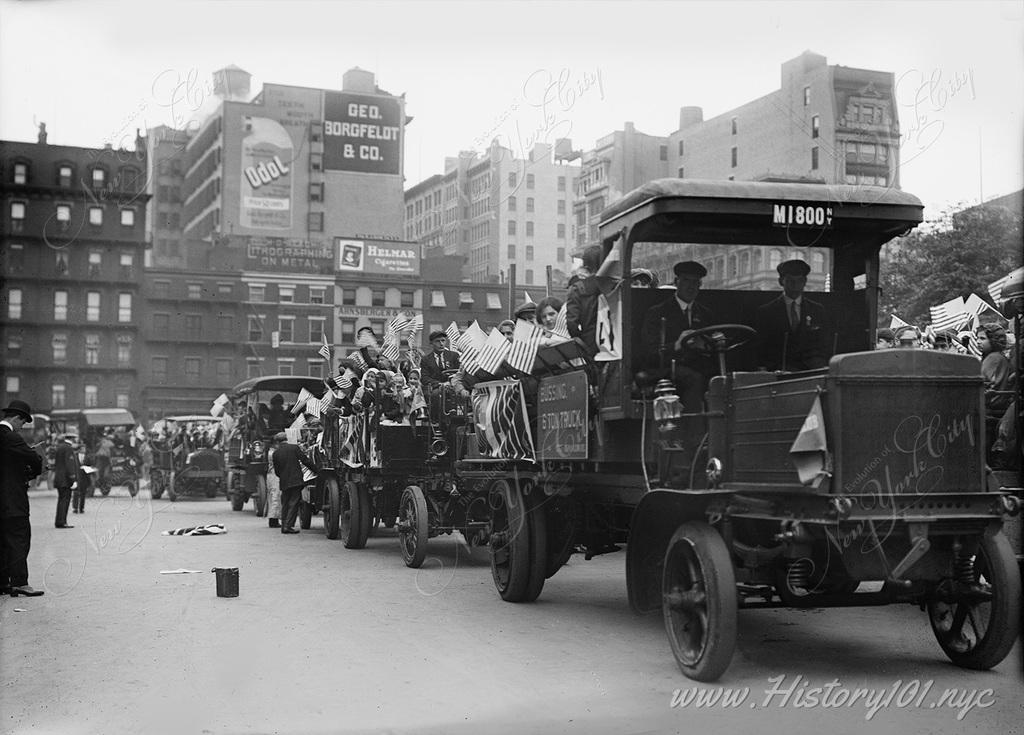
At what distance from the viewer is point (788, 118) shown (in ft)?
147

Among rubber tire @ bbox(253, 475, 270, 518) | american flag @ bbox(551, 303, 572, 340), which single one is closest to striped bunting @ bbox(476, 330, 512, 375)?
american flag @ bbox(551, 303, 572, 340)

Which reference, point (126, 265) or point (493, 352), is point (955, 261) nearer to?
point (493, 352)

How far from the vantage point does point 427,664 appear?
8.06 metres

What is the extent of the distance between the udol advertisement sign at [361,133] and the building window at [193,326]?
18.6m

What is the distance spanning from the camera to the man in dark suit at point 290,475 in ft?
66.5

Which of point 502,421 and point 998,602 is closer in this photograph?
point 998,602

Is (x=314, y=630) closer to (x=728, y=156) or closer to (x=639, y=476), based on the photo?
(x=639, y=476)

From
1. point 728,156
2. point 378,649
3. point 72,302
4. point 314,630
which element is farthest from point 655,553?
point 72,302

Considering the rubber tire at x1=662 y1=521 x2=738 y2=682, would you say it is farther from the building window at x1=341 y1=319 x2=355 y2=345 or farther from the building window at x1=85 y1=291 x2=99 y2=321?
the building window at x1=341 y1=319 x2=355 y2=345

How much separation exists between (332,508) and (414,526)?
530cm

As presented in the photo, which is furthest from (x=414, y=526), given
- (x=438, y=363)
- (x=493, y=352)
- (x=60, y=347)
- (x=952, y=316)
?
(x=60, y=347)

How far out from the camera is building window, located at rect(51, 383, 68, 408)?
74.6 metres

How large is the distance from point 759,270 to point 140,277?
240 feet

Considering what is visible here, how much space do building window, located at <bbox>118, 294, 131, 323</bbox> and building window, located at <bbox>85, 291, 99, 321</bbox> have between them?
57.9 inches
